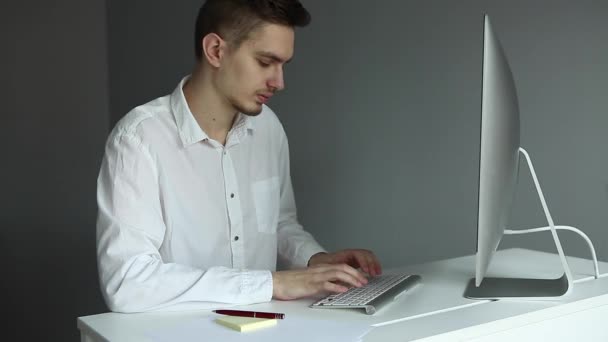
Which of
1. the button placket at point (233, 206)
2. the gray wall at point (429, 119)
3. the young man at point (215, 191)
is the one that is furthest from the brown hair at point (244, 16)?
the gray wall at point (429, 119)

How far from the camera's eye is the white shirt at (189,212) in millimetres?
1362

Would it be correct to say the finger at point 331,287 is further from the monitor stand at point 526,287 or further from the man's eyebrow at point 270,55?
the man's eyebrow at point 270,55

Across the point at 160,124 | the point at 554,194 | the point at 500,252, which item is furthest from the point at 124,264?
the point at 554,194

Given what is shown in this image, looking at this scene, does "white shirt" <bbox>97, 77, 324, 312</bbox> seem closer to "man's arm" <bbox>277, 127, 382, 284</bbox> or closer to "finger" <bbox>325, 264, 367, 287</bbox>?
"man's arm" <bbox>277, 127, 382, 284</bbox>

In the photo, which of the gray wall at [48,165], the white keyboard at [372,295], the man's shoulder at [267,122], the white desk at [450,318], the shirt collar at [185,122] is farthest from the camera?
the gray wall at [48,165]

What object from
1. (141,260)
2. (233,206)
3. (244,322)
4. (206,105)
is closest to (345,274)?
(244,322)

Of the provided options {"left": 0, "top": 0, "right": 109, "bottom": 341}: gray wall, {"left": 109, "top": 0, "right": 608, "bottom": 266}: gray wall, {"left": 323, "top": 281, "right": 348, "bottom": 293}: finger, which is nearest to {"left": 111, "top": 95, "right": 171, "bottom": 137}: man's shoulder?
{"left": 323, "top": 281, "right": 348, "bottom": 293}: finger

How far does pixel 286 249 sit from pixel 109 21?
284 centimetres

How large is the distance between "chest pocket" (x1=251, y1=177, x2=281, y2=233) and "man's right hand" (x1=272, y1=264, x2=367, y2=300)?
507 mm

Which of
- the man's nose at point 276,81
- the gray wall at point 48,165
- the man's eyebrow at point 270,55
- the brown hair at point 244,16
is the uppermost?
the brown hair at point 244,16

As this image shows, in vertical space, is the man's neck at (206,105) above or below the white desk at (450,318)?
above

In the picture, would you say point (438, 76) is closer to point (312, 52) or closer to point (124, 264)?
point (312, 52)

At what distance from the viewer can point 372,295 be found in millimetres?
1344

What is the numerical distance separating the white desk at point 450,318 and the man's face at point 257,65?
0.52 metres
